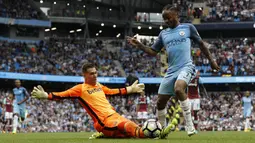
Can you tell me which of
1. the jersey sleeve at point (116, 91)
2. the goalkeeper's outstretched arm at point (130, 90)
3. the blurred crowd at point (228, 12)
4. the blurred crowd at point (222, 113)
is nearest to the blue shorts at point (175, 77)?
the goalkeeper's outstretched arm at point (130, 90)

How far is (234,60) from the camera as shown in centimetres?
4866

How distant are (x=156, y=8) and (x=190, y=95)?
47938 millimetres

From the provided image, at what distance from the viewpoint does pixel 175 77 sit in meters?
10.1

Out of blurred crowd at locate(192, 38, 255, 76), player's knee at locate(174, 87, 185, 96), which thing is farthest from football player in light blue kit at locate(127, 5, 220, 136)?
blurred crowd at locate(192, 38, 255, 76)

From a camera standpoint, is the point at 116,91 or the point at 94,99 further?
the point at 116,91

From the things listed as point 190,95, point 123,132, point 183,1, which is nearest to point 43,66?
point 183,1

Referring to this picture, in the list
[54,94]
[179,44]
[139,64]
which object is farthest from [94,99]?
[139,64]

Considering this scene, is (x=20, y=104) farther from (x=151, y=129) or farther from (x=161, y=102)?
(x=151, y=129)

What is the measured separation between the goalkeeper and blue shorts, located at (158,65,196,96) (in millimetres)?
545

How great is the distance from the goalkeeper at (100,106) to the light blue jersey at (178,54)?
24.6 inches

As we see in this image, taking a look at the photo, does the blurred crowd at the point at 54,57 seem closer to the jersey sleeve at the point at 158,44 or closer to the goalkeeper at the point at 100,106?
the jersey sleeve at the point at 158,44

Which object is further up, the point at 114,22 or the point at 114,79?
the point at 114,22

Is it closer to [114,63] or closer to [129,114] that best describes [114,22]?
[114,63]

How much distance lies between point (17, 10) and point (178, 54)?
4531 centimetres
